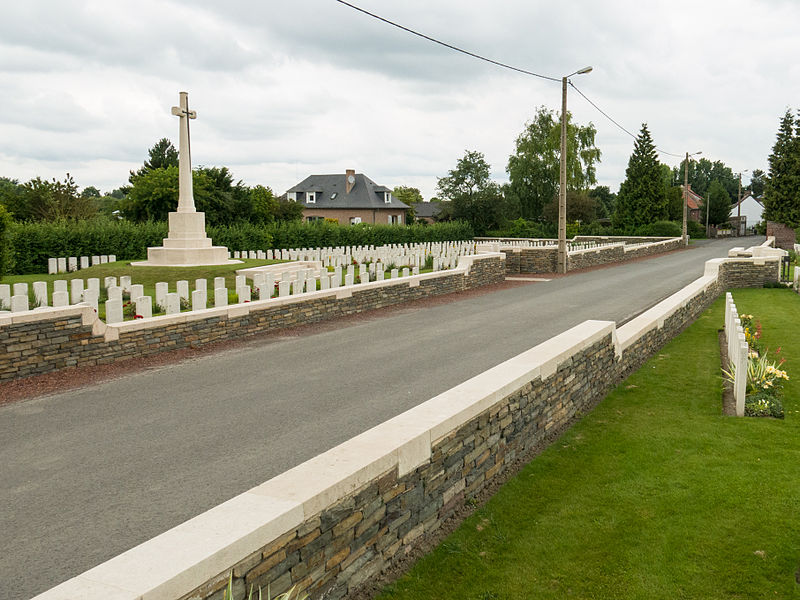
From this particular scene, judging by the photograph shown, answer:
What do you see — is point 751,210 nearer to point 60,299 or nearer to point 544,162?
point 544,162

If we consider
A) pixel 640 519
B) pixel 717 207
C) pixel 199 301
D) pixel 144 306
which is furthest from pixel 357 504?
pixel 717 207

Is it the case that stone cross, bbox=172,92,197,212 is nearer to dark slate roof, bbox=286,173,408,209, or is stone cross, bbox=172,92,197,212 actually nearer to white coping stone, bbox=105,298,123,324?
white coping stone, bbox=105,298,123,324

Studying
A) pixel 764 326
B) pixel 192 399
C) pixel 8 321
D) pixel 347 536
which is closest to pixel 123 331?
pixel 8 321

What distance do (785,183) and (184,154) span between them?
5198 cm

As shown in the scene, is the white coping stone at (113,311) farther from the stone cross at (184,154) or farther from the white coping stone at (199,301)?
the stone cross at (184,154)

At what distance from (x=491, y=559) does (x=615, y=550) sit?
0.93 meters

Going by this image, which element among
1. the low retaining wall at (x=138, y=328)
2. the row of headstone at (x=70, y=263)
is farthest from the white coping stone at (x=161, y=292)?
the row of headstone at (x=70, y=263)

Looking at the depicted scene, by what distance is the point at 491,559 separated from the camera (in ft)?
15.2

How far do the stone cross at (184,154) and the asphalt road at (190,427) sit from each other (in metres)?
8.73

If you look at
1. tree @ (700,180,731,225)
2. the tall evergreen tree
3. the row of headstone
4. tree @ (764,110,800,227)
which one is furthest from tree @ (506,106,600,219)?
the row of headstone

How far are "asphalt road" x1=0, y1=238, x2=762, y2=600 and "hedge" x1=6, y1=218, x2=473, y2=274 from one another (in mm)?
9528

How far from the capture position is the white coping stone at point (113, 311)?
31.8ft

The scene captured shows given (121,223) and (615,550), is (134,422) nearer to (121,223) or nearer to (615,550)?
(615,550)

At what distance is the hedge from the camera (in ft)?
74.9
